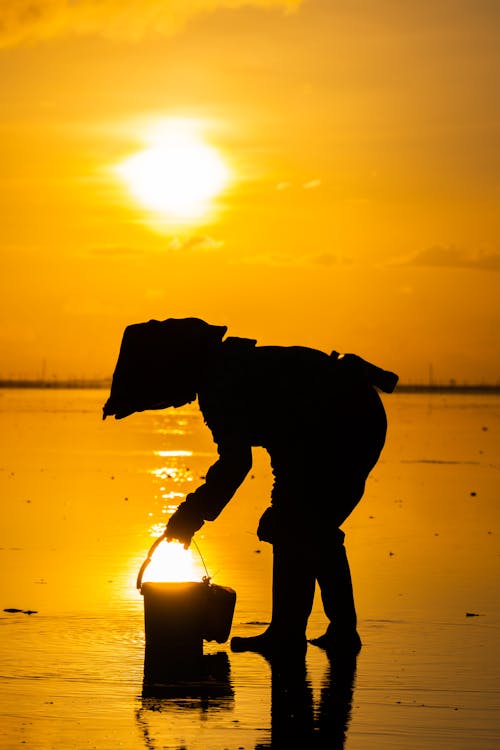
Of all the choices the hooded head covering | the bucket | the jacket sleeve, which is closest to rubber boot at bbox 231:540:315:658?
the bucket

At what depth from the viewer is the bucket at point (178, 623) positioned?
778 cm

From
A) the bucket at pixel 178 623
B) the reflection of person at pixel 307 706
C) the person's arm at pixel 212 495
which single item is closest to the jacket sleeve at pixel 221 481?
the person's arm at pixel 212 495

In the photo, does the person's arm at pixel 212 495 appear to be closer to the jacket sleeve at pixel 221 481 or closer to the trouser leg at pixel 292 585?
the jacket sleeve at pixel 221 481

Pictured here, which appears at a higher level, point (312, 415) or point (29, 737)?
point (312, 415)

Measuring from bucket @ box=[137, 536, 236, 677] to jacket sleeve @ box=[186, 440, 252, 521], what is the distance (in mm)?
341

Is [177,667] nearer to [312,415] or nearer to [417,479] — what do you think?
[312,415]

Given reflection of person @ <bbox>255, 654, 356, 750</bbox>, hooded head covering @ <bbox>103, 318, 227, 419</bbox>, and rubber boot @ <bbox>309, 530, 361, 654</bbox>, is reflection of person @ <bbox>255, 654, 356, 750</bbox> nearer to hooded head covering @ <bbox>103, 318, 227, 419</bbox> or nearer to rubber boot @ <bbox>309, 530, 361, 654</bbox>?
rubber boot @ <bbox>309, 530, 361, 654</bbox>

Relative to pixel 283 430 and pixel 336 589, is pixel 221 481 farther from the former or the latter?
pixel 336 589

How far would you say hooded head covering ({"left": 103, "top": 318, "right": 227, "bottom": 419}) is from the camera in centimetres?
815

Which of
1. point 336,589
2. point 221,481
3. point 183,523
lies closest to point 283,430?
point 221,481

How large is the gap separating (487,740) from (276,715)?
0.94 metres

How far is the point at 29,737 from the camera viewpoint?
20.4 feet

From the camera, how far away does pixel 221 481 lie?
26.6 feet

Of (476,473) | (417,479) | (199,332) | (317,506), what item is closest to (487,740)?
(317,506)
